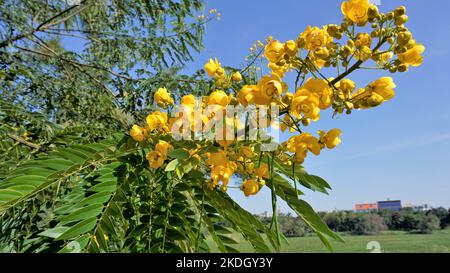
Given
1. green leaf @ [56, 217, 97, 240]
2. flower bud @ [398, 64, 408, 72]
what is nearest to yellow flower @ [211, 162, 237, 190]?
green leaf @ [56, 217, 97, 240]

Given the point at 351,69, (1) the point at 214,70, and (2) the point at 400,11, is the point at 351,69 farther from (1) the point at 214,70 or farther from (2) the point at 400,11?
(1) the point at 214,70

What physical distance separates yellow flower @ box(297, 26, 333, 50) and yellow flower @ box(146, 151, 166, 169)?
14.4 inches

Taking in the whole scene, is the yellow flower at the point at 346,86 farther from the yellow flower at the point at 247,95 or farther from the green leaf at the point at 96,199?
the green leaf at the point at 96,199

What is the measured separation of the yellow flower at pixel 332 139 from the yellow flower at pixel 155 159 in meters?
0.33

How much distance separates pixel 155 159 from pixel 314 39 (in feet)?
1.34

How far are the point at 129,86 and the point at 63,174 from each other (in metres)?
1.85

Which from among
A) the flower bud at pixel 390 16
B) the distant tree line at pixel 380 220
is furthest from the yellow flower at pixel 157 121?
the distant tree line at pixel 380 220

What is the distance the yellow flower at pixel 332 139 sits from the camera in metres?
0.64

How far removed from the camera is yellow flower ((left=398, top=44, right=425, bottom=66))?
2.03 feet

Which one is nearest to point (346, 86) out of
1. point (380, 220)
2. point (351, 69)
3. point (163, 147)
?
point (351, 69)

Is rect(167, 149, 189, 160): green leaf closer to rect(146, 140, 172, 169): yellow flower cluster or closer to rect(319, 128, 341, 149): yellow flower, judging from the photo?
rect(146, 140, 172, 169): yellow flower cluster

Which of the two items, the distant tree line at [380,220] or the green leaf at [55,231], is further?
the distant tree line at [380,220]
